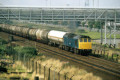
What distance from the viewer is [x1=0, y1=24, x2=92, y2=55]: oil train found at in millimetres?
35188

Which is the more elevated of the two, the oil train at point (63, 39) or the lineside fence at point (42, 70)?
the oil train at point (63, 39)

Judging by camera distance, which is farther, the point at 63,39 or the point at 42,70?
the point at 63,39

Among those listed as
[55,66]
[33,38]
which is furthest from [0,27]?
[55,66]

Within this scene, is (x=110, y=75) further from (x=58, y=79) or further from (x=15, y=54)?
(x=15, y=54)

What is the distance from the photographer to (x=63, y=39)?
134ft

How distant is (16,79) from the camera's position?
2092 cm

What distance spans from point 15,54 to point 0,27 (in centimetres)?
5718

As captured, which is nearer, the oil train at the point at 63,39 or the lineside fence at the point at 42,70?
the lineside fence at the point at 42,70

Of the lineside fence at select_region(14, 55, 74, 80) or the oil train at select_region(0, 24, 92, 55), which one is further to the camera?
the oil train at select_region(0, 24, 92, 55)

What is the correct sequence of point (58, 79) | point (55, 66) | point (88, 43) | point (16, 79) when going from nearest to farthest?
1. point (58, 79)
2. point (16, 79)
3. point (55, 66)
4. point (88, 43)

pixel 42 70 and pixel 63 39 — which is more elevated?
pixel 63 39

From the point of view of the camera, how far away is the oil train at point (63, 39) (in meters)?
35.2

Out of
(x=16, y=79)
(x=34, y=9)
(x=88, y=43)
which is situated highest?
(x=34, y=9)

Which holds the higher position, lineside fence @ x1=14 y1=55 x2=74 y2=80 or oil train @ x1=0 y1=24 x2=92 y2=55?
oil train @ x1=0 y1=24 x2=92 y2=55
